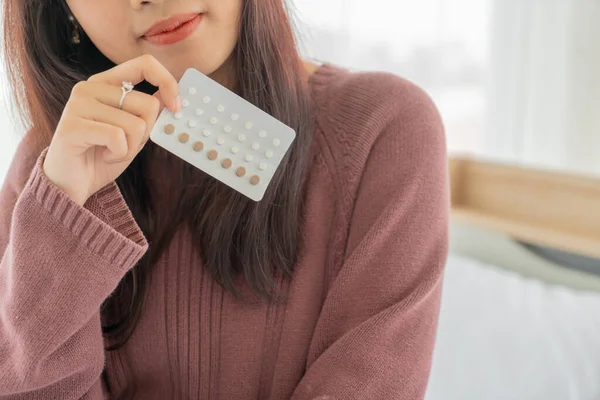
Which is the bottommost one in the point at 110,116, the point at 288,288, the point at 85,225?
the point at 288,288

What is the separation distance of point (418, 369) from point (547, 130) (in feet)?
4.02

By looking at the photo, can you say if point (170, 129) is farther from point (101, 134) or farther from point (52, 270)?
point (52, 270)

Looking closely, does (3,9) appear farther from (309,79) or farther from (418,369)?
(418,369)

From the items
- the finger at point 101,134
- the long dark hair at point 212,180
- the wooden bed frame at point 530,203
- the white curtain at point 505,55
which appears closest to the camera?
the finger at point 101,134

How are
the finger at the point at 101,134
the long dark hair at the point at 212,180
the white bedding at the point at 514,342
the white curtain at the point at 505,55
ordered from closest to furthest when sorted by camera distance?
the finger at the point at 101,134, the long dark hair at the point at 212,180, the white bedding at the point at 514,342, the white curtain at the point at 505,55

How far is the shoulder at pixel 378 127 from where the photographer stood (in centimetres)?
74

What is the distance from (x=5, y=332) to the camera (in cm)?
67

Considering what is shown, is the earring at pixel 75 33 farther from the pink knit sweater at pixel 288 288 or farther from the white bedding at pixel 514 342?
the white bedding at pixel 514 342

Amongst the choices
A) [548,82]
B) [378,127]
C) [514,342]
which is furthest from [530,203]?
[378,127]

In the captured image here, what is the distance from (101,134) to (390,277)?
334mm

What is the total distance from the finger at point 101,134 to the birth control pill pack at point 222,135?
31 mm

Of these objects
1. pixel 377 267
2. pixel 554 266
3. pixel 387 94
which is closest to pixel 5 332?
pixel 377 267

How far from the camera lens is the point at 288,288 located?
0.76 meters

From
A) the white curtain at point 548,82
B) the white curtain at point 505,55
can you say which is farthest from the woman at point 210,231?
the white curtain at point 548,82
